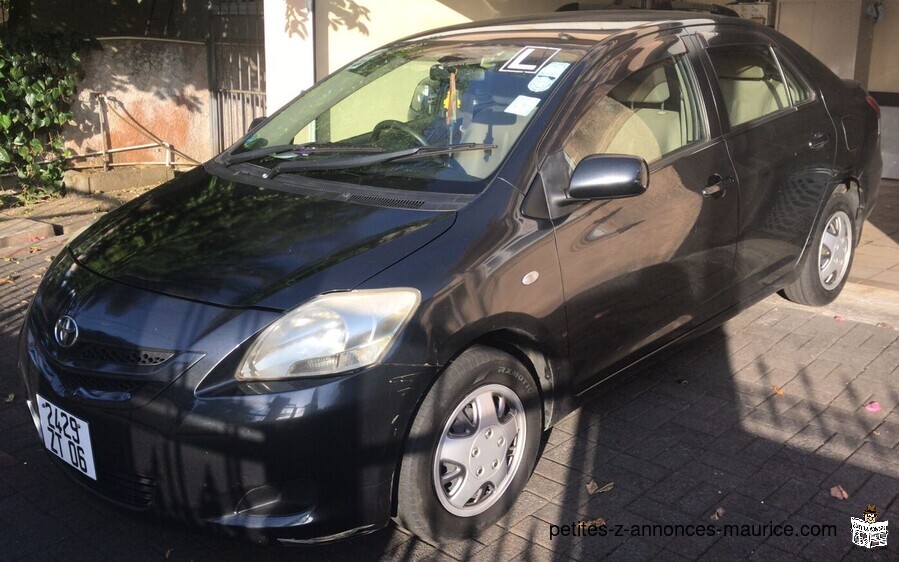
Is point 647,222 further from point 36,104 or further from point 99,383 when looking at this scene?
point 36,104

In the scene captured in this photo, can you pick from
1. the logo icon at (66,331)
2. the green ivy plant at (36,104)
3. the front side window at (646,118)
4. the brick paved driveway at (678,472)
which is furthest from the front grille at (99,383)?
the green ivy plant at (36,104)

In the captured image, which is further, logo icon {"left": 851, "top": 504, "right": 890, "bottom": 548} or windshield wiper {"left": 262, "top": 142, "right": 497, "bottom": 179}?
windshield wiper {"left": 262, "top": 142, "right": 497, "bottom": 179}

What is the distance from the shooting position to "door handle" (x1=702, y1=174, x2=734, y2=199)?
403 centimetres

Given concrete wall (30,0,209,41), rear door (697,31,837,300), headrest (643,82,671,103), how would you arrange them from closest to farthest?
headrest (643,82,671,103) < rear door (697,31,837,300) < concrete wall (30,0,209,41)

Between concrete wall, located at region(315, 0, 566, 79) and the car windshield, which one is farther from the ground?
concrete wall, located at region(315, 0, 566, 79)

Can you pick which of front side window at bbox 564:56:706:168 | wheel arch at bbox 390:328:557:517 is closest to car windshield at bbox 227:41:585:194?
front side window at bbox 564:56:706:168

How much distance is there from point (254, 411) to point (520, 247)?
3.63ft

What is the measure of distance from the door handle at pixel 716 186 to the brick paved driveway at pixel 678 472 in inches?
38.7

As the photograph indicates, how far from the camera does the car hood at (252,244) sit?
292 cm

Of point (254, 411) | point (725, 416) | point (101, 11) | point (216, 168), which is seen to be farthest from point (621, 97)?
point (101, 11)

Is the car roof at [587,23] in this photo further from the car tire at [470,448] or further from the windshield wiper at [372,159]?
the car tire at [470,448]

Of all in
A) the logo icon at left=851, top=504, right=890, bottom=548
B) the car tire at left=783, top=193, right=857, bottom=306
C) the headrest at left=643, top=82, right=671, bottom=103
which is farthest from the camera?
the car tire at left=783, top=193, right=857, bottom=306

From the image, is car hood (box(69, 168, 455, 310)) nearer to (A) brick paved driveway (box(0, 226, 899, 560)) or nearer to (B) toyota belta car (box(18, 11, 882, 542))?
(B) toyota belta car (box(18, 11, 882, 542))

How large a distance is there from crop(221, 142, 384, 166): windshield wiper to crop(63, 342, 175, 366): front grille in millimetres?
1313
